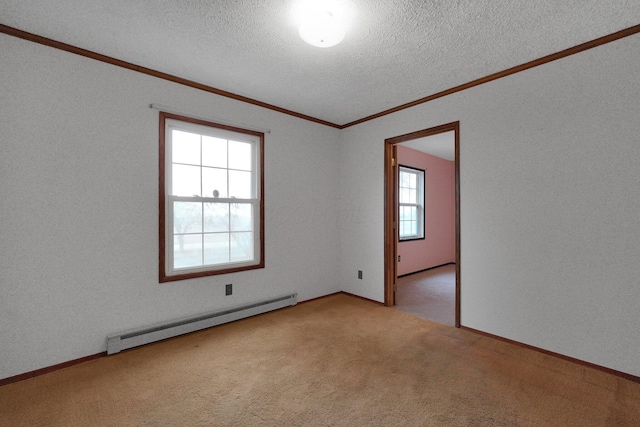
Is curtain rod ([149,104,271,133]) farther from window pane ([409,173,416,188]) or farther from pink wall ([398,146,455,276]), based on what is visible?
window pane ([409,173,416,188])

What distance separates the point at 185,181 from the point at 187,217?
1.22ft

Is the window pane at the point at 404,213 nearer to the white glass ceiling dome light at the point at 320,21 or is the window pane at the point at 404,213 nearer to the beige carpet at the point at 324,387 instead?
the beige carpet at the point at 324,387

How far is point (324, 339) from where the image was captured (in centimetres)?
282

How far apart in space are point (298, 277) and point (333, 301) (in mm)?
618

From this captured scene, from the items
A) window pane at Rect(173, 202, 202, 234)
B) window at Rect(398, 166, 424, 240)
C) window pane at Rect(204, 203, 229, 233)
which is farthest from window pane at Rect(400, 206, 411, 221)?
window pane at Rect(173, 202, 202, 234)

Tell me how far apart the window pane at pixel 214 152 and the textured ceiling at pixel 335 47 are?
58 centimetres

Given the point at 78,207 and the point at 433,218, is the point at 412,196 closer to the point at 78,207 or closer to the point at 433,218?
the point at 433,218

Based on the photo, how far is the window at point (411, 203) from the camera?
5.88 meters

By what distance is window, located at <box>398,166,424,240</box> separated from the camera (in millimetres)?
5875

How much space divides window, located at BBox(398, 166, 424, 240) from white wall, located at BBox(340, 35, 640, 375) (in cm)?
266

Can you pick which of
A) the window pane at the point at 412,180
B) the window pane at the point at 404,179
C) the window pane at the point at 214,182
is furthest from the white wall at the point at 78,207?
the window pane at the point at 412,180

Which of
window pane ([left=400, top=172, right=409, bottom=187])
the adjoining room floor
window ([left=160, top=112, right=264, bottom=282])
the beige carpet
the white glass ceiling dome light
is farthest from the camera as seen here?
window pane ([left=400, top=172, right=409, bottom=187])

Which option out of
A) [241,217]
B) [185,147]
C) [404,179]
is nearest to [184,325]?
[241,217]

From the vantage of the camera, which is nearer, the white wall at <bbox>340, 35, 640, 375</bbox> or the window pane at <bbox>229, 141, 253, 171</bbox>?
the white wall at <bbox>340, 35, 640, 375</bbox>
